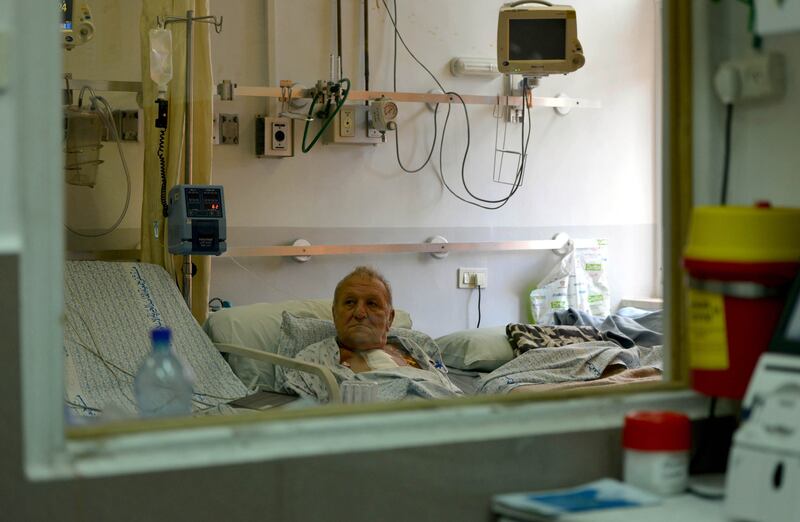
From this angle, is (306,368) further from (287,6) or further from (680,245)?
(287,6)

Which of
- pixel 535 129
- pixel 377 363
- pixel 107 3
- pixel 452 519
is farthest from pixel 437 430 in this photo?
pixel 535 129

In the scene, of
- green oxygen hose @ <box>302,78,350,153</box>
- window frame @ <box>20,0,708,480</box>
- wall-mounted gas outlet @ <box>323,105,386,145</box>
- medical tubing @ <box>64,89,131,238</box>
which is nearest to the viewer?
window frame @ <box>20,0,708,480</box>

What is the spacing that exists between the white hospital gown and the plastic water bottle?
3.98 ft

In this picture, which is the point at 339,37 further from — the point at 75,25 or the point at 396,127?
the point at 75,25

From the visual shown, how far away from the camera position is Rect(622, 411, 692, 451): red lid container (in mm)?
1472

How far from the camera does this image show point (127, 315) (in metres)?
3.50

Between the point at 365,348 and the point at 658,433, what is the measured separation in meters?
2.19

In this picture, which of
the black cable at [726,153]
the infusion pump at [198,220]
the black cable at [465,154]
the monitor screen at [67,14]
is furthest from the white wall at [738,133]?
the black cable at [465,154]

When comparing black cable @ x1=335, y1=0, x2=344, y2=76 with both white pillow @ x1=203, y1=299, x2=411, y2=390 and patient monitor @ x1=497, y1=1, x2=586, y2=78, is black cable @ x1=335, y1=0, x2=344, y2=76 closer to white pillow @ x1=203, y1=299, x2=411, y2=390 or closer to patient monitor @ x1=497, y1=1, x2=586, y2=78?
patient monitor @ x1=497, y1=1, x2=586, y2=78

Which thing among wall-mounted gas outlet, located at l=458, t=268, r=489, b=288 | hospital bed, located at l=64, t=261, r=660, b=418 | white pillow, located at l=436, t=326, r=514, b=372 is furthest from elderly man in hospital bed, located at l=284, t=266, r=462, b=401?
wall-mounted gas outlet, located at l=458, t=268, r=489, b=288

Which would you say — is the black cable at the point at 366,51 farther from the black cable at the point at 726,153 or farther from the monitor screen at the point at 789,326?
the monitor screen at the point at 789,326

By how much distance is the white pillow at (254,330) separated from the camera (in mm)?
3602

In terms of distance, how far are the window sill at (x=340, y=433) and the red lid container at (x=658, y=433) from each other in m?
0.07

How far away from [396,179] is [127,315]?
1.79 m
